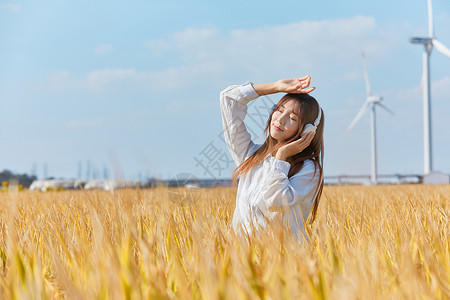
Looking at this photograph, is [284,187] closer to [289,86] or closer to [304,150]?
[304,150]

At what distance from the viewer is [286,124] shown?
105 inches

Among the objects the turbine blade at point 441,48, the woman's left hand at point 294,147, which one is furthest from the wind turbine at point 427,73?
the woman's left hand at point 294,147

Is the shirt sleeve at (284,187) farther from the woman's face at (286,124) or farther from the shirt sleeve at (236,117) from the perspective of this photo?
the shirt sleeve at (236,117)

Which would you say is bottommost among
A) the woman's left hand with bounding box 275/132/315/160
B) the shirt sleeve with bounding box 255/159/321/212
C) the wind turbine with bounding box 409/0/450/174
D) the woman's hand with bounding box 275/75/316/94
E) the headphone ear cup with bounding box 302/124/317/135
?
the shirt sleeve with bounding box 255/159/321/212

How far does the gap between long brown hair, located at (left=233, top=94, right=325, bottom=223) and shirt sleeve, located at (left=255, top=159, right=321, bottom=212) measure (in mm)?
58

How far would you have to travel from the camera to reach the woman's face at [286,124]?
267 centimetres

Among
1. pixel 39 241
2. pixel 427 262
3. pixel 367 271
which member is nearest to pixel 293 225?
pixel 427 262

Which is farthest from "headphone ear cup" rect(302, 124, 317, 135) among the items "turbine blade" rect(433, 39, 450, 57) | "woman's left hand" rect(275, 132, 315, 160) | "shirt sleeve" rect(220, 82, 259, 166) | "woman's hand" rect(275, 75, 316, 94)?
"turbine blade" rect(433, 39, 450, 57)

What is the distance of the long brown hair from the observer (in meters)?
2.68

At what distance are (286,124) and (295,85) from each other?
0.23 metres

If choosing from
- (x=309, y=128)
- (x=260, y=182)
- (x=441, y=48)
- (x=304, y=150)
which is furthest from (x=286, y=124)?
(x=441, y=48)

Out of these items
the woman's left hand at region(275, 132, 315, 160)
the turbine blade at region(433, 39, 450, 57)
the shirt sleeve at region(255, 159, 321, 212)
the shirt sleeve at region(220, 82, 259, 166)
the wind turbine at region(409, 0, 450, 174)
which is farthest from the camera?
the wind turbine at region(409, 0, 450, 174)

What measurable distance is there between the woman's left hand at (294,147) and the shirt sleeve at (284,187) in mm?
50

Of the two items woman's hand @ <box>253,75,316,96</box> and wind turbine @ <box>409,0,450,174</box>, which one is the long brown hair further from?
wind turbine @ <box>409,0,450,174</box>
